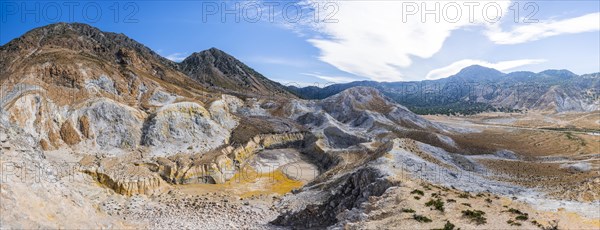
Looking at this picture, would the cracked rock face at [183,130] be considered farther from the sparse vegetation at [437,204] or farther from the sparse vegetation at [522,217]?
the sparse vegetation at [522,217]

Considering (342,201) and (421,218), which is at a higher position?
(421,218)

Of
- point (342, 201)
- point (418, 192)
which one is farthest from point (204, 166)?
point (418, 192)

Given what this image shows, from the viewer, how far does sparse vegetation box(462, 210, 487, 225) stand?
15773 mm

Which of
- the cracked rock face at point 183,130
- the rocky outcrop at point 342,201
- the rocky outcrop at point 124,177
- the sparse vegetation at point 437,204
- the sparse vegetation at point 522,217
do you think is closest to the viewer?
the sparse vegetation at point 522,217

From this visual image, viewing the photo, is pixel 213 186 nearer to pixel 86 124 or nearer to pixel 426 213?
pixel 86 124

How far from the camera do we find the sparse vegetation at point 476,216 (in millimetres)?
15773

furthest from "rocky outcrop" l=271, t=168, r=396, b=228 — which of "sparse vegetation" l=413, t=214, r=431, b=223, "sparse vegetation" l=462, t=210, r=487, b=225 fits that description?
"sparse vegetation" l=462, t=210, r=487, b=225

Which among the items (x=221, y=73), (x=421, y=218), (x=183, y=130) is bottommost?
(x=421, y=218)

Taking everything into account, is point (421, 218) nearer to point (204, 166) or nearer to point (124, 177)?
point (124, 177)

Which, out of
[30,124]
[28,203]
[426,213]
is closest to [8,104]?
[30,124]

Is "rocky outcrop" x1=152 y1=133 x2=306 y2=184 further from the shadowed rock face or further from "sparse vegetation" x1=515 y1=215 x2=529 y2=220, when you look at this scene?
the shadowed rock face

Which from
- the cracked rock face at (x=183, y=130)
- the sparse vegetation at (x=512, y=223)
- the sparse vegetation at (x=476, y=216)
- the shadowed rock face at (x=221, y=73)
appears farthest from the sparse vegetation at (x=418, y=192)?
the shadowed rock face at (x=221, y=73)

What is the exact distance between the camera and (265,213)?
28391mm

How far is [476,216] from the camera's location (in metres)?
16.2
